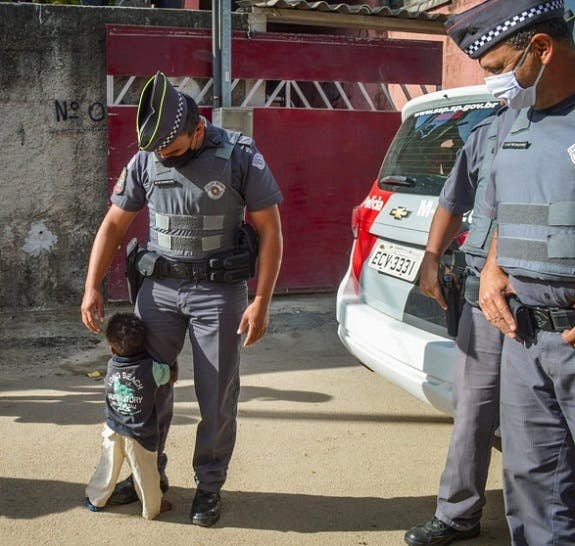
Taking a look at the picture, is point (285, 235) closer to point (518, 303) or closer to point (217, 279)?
point (217, 279)

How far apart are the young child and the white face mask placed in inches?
66.8

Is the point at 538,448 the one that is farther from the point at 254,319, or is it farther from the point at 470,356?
the point at 254,319

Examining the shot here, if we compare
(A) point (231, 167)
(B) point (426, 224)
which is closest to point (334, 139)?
(B) point (426, 224)

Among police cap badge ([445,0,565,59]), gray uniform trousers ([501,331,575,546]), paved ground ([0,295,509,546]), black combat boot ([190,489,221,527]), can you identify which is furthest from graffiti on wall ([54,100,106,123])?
gray uniform trousers ([501,331,575,546])

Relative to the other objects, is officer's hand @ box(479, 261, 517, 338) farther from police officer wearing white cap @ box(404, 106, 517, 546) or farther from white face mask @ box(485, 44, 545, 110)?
white face mask @ box(485, 44, 545, 110)

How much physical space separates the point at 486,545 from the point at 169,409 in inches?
55.9

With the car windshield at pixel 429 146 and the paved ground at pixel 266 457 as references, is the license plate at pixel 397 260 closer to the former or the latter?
the car windshield at pixel 429 146

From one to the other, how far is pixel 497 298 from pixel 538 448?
48 cm

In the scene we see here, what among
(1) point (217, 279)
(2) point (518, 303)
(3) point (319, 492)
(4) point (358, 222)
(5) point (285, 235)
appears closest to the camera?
(2) point (518, 303)

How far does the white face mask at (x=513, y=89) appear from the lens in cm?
235

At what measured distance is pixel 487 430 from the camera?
9.69 feet

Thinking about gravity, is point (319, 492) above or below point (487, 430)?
below

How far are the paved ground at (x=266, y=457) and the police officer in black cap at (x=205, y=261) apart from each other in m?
0.30

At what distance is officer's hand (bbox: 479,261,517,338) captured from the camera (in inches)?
97.0
